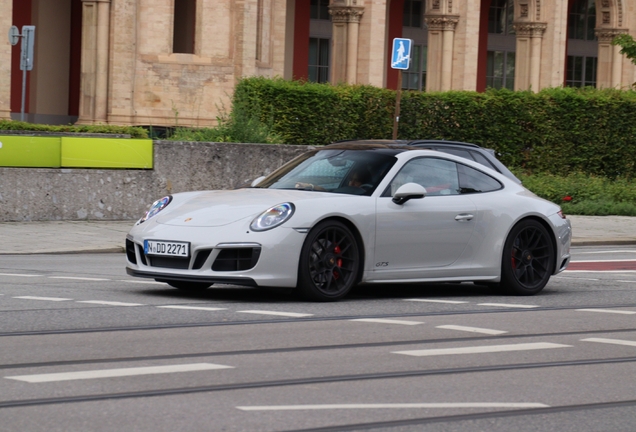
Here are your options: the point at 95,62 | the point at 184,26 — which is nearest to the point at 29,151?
the point at 95,62

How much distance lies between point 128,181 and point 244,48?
15.7 m

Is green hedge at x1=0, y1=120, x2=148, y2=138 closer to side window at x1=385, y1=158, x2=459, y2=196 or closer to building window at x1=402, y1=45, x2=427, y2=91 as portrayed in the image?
side window at x1=385, y1=158, x2=459, y2=196

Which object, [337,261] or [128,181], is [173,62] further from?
[337,261]

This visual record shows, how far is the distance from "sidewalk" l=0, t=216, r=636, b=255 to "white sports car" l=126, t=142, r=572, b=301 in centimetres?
533

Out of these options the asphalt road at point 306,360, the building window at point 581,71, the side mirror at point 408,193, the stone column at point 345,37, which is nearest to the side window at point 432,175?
the side mirror at point 408,193

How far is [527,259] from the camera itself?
11.5m

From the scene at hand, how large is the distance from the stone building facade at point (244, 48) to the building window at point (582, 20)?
0.06 metres

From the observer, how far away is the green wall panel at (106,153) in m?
19.3

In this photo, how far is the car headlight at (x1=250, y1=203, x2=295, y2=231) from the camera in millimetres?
9805

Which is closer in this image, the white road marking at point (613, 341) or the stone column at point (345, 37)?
the white road marking at point (613, 341)

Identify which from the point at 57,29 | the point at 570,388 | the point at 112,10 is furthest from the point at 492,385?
the point at 57,29

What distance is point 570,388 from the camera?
22.1 feet

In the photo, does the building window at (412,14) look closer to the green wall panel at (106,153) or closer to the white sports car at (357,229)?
the green wall panel at (106,153)

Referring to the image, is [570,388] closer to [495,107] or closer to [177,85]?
[495,107]
